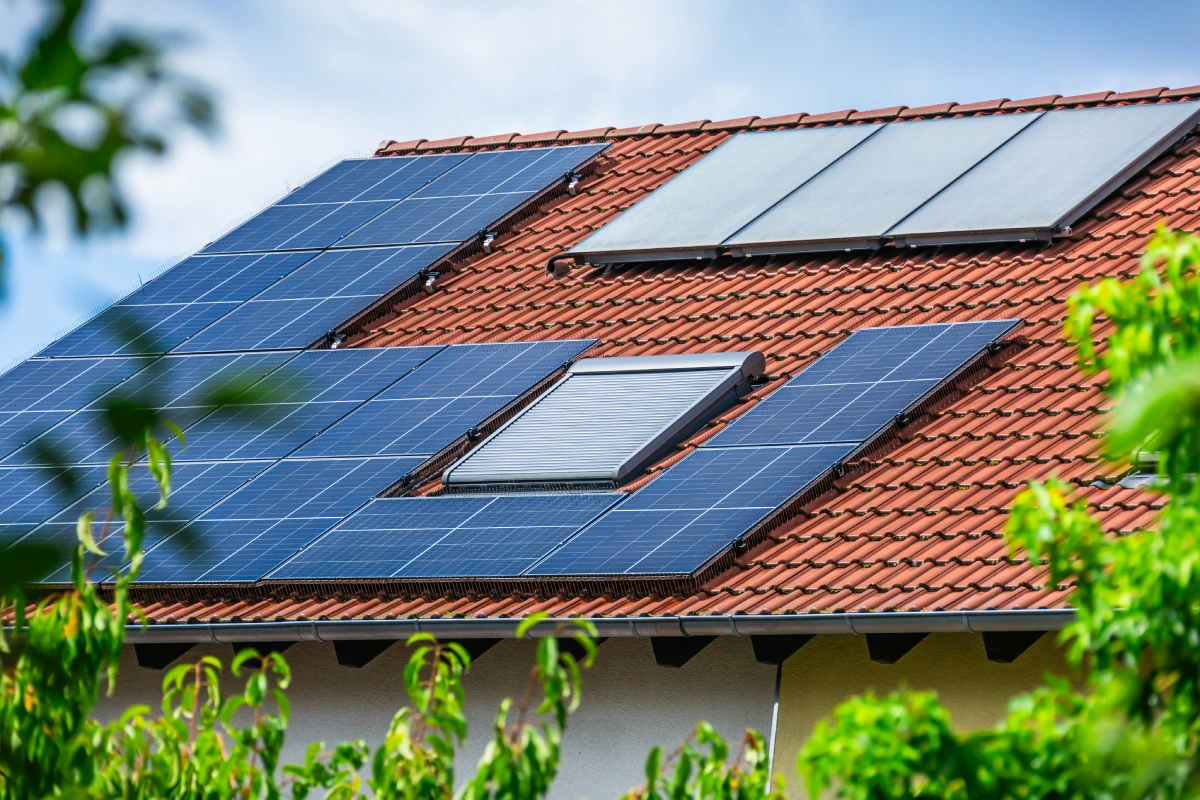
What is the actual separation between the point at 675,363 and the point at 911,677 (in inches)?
117

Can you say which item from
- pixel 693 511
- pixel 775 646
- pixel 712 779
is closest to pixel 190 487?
pixel 693 511

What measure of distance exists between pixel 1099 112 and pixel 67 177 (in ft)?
38.6

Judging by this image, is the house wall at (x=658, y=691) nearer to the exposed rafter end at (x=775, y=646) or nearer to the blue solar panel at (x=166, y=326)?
the exposed rafter end at (x=775, y=646)

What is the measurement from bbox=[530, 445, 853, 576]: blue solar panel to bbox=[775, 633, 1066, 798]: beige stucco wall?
717 mm

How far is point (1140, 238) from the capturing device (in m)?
10.9

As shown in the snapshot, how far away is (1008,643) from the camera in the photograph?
8.01m

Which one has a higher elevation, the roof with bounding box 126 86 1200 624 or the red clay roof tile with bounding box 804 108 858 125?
the red clay roof tile with bounding box 804 108 858 125

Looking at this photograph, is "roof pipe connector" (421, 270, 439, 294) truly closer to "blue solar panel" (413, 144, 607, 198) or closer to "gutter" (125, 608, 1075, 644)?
"blue solar panel" (413, 144, 607, 198)

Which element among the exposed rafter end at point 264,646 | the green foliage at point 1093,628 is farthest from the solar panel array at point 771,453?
the green foliage at point 1093,628

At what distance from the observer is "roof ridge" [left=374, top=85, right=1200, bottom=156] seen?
13.2 meters

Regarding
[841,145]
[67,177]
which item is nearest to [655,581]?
[841,145]

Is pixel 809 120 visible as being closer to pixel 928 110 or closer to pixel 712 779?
pixel 928 110

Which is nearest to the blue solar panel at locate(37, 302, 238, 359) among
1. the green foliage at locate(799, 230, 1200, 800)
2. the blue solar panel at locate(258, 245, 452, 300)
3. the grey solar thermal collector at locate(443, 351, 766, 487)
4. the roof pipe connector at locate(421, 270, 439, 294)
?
the blue solar panel at locate(258, 245, 452, 300)

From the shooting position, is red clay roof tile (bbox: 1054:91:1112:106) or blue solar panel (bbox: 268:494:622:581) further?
red clay roof tile (bbox: 1054:91:1112:106)
